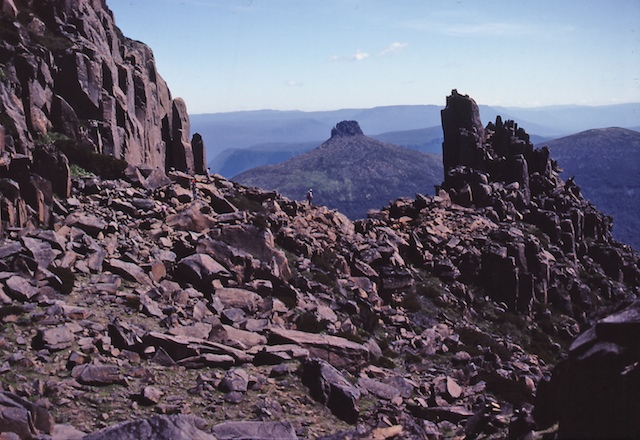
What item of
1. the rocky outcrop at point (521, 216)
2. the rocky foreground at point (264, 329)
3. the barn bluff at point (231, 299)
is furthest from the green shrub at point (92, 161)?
the rocky outcrop at point (521, 216)

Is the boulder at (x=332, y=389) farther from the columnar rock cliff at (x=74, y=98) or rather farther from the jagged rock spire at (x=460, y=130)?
the jagged rock spire at (x=460, y=130)

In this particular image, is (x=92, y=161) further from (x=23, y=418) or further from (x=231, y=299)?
(x=23, y=418)

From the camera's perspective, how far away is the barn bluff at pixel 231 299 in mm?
14367

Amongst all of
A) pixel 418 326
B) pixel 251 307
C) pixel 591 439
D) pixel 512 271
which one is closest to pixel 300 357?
pixel 251 307

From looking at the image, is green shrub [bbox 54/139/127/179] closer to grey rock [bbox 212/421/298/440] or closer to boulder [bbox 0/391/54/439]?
boulder [bbox 0/391/54/439]

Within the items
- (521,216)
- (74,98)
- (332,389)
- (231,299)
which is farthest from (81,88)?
(521,216)

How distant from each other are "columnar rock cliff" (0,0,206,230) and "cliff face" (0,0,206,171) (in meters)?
0.08

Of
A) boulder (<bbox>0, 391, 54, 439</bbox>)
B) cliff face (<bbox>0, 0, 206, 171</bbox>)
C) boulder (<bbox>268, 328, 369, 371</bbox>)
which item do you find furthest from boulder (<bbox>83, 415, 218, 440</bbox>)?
cliff face (<bbox>0, 0, 206, 171</bbox>)

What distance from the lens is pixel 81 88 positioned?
43250mm

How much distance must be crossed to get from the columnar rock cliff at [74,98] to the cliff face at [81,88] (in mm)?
81

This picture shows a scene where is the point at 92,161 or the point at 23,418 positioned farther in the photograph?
the point at 92,161

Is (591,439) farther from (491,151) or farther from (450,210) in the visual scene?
(491,151)

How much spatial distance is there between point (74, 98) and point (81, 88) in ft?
3.45

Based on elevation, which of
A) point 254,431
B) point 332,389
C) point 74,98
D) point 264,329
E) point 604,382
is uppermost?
point 74,98
